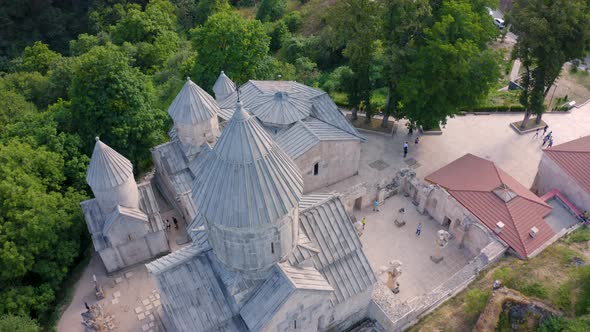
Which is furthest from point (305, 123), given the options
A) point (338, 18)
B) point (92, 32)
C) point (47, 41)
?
point (47, 41)

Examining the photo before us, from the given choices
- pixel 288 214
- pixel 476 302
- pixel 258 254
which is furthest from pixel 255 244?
pixel 476 302

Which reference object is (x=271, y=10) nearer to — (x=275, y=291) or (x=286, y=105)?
(x=286, y=105)

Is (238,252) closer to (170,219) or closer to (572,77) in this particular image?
(170,219)

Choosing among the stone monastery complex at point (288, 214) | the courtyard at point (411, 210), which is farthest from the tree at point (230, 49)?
the courtyard at point (411, 210)

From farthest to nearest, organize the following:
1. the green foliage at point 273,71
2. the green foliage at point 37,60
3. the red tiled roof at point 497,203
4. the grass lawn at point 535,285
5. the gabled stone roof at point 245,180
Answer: the green foliage at point 37,60, the green foliage at point 273,71, the red tiled roof at point 497,203, the grass lawn at point 535,285, the gabled stone roof at point 245,180

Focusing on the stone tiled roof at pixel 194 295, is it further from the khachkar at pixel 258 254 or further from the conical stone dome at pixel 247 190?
the conical stone dome at pixel 247 190

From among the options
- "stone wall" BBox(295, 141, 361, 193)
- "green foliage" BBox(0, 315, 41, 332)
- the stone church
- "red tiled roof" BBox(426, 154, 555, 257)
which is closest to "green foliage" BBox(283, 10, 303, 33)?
"stone wall" BBox(295, 141, 361, 193)
